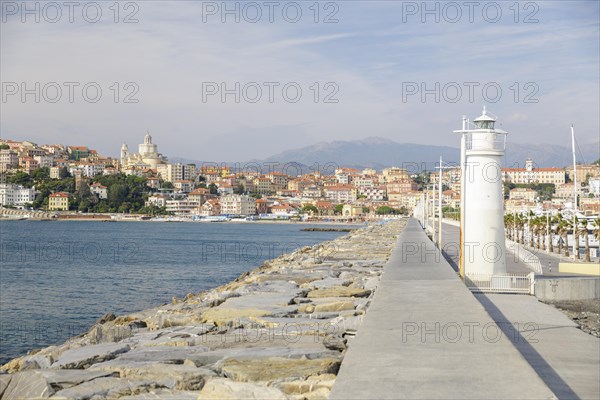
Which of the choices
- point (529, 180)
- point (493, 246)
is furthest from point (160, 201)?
point (493, 246)

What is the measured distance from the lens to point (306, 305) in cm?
899

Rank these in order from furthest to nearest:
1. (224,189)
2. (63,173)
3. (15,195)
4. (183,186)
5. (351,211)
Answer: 1. (183,186)
2. (224,189)
3. (63,173)
4. (15,195)
5. (351,211)

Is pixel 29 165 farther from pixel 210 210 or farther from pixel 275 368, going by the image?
pixel 275 368

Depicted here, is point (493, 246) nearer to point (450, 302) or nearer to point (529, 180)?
point (450, 302)

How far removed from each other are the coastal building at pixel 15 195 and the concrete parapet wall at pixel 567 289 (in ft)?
511

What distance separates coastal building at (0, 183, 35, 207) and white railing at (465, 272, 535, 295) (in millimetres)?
155368

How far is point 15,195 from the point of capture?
158375 millimetres

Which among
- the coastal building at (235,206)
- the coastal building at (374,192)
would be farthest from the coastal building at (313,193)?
the coastal building at (235,206)

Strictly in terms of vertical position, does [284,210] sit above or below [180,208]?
below

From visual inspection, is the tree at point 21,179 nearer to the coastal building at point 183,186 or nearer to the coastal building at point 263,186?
the coastal building at point 183,186

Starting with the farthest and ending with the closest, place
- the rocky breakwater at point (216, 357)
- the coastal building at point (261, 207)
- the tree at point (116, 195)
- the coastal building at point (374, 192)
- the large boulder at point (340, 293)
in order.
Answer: the coastal building at point (374, 192), the coastal building at point (261, 207), the tree at point (116, 195), the large boulder at point (340, 293), the rocky breakwater at point (216, 357)

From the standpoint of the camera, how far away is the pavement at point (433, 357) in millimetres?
4094

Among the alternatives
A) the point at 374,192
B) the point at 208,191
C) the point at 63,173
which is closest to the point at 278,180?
the point at 208,191

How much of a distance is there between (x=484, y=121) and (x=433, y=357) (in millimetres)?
7771
